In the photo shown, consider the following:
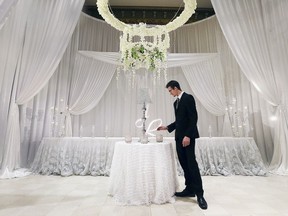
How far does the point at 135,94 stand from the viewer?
16.3 ft

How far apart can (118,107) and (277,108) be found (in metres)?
3.37

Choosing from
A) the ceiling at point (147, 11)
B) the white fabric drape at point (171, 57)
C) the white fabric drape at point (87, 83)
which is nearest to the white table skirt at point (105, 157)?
the white fabric drape at point (87, 83)

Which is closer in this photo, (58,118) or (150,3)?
(58,118)

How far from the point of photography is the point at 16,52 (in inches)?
128

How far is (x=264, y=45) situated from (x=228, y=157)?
206 centimetres

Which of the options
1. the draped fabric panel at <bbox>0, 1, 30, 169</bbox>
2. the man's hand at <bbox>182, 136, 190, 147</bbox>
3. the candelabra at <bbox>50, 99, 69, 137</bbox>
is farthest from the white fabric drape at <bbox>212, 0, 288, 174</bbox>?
the candelabra at <bbox>50, 99, 69, 137</bbox>

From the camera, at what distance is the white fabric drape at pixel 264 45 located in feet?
10.4

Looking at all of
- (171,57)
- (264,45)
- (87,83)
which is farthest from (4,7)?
(264,45)

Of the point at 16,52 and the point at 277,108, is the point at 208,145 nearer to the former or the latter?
the point at 277,108

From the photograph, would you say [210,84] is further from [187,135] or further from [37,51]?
[37,51]

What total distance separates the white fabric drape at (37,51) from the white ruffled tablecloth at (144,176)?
2206 mm

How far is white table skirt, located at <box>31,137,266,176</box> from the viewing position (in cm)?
351

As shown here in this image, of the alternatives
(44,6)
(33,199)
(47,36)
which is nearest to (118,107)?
(47,36)

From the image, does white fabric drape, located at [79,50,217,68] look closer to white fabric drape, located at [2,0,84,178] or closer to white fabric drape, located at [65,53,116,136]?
white fabric drape, located at [65,53,116,136]
